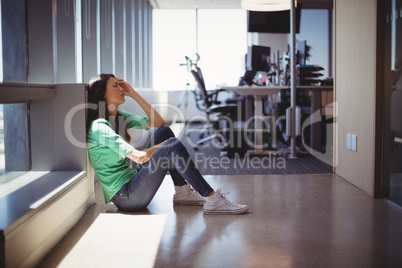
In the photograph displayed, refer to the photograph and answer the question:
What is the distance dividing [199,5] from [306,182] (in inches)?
338

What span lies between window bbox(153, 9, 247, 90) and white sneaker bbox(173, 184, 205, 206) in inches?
356

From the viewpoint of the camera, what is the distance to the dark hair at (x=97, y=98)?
2965 millimetres

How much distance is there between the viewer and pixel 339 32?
4090 mm

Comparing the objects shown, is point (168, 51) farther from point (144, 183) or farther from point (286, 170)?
point (144, 183)

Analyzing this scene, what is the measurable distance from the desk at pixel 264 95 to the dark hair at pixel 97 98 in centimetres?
274

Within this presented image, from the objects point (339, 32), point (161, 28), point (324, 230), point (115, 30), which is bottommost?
point (324, 230)

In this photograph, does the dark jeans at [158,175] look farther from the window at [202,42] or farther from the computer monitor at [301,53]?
the window at [202,42]

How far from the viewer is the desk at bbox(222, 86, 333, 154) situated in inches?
222

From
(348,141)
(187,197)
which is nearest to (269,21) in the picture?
(348,141)

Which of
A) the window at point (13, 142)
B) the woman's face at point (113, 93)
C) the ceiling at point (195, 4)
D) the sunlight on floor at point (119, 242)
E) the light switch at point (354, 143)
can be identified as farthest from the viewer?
the ceiling at point (195, 4)

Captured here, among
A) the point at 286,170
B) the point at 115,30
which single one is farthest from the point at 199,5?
the point at 286,170

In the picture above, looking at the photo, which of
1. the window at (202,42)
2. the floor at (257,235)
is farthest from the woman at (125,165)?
the window at (202,42)

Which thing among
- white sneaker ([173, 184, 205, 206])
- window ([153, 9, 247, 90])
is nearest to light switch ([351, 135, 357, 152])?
white sneaker ([173, 184, 205, 206])

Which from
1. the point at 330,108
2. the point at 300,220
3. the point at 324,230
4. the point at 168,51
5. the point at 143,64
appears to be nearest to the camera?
the point at 324,230
